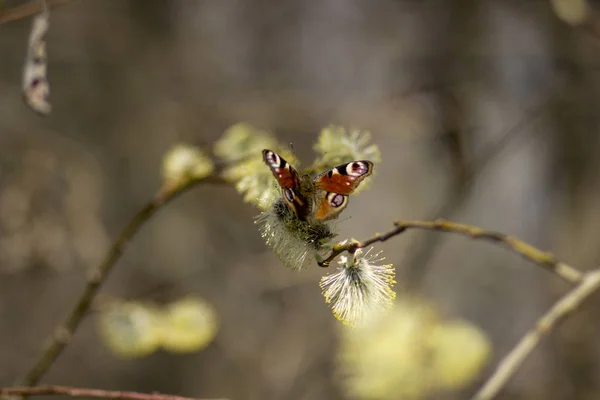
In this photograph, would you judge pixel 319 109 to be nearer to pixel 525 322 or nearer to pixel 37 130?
pixel 37 130

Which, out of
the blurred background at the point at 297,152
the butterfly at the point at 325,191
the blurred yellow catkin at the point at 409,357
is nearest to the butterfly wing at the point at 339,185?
the butterfly at the point at 325,191

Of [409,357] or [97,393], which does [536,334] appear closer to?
[409,357]

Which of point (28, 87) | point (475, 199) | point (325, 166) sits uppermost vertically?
point (475, 199)

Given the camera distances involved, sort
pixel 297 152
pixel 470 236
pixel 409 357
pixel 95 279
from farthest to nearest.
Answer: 1. pixel 297 152
2. pixel 409 357
3. pixel 95 279
4. pixel 470 236

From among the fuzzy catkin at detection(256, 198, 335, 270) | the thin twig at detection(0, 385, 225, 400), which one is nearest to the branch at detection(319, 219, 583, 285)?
the fuzzy catkin at detection(256, 198, 335, 270)

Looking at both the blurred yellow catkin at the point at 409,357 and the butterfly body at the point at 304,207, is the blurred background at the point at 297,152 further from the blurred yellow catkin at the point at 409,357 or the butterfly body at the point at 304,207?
the butterfly body at the point at 304,207

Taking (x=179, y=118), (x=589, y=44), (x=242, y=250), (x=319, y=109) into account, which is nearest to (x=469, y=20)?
(x=589, y=44)

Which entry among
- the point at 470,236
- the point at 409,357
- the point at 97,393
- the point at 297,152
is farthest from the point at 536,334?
the point at 297,152
